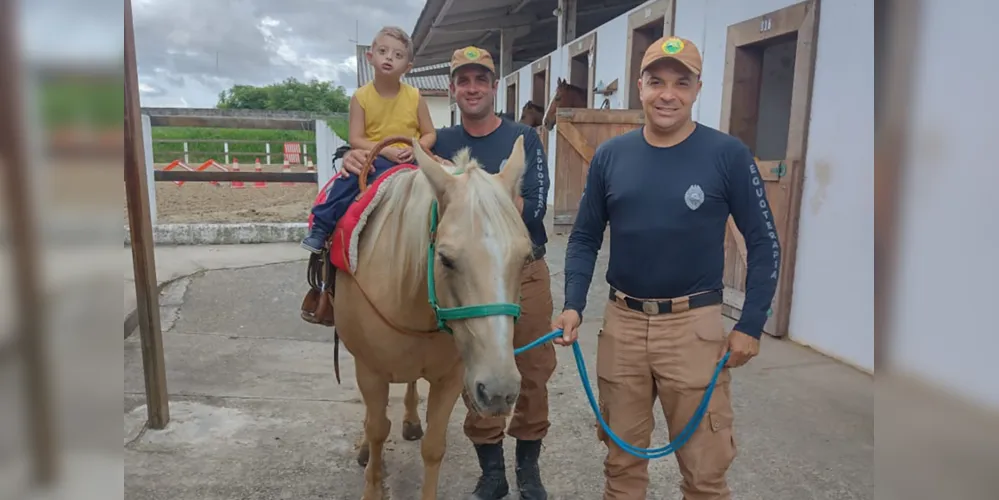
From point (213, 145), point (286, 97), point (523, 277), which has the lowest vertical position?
point (523, 277)

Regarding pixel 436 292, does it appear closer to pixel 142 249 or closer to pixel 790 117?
pixel 142 249

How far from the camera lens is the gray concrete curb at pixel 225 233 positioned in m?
7.48

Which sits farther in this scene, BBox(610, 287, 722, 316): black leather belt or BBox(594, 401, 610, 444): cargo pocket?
BBox(594, 401, 610, 444): cargo pocket

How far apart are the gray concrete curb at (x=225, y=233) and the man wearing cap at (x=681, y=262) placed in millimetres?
6586

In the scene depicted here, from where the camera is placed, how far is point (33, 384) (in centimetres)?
45

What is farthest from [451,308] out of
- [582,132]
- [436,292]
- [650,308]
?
[582,132]

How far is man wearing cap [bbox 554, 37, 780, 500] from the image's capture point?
1.88 m

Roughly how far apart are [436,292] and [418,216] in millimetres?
338

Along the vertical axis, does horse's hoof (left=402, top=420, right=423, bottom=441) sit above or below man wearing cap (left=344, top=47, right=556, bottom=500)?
Answer: below

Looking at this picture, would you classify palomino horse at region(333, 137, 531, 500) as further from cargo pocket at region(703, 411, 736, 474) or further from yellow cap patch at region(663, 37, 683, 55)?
cargo pocket at region(703, 411, 736, 474)

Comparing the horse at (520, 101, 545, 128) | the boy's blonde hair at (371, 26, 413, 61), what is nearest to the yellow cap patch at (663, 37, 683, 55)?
the boy's blonde hair at (371, 26, 413, 61)

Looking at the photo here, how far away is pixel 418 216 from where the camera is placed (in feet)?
6.55

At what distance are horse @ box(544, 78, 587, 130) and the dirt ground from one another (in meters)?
3.98

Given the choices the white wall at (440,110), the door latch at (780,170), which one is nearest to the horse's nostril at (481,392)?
the door latch at (780,170)
